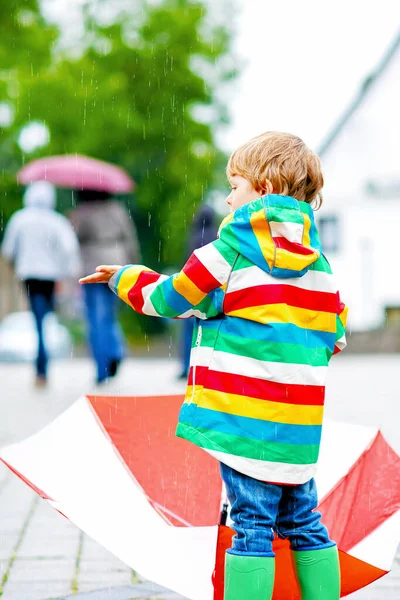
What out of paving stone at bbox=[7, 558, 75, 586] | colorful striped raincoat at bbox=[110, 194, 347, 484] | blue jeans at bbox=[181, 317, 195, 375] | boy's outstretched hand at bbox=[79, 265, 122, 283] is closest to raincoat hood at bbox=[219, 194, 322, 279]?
colorful striped raincoat at bbox=[110, 194, 347, 484]

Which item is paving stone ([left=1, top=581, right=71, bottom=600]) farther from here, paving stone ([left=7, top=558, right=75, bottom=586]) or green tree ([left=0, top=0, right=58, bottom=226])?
green tree ([left=0, top=0, right=58, bottom=226])

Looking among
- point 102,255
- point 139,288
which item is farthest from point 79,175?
point 139,288

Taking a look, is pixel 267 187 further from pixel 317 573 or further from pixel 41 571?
pixel 41 571

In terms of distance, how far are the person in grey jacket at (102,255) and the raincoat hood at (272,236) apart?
6.74m

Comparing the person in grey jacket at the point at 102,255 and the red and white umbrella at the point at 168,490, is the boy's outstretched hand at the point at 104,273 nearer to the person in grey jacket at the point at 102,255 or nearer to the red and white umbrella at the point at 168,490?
the red and white umbrella at the point at 168,490

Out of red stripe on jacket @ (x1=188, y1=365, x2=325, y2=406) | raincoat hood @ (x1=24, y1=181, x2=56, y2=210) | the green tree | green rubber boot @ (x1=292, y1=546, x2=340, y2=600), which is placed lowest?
green rubber boot @ (x1=292, y1=546, x2=340, y2=600)

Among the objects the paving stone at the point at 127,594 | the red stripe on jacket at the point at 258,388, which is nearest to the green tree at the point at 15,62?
the paving stone at the point at 127,594

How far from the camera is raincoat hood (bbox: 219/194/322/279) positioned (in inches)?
110

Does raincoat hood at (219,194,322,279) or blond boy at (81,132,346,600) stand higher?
raincoat hood at (219,194,322,279)

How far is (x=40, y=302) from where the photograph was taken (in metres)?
10.2

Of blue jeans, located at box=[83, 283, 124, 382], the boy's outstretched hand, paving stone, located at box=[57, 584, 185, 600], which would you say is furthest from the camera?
blue jeans, located at box=[83, 283, 124, 382]

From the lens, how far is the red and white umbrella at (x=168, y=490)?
3082mm

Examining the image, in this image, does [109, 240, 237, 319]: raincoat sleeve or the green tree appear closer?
[109, 240, 237, 319]: raincoat sleeve

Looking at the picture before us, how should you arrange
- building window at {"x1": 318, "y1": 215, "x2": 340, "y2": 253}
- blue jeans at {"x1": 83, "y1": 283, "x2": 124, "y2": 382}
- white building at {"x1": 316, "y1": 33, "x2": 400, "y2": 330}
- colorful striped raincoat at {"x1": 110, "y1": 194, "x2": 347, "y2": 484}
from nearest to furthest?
1. colorful striped raincoat at {"x1": 110, "y1": 194, "x2": 347, "y2": 484}
2. blue jeans at {"x1": 83, "y1": 283, "x2": 124, "y2": 382}
3. white building at {"x1": 316, "y1": 33, "x2": 400, "y2": 330}
4. building window at {"x1": 318, "y1": 215, "x2": 340, "y2": 253}
